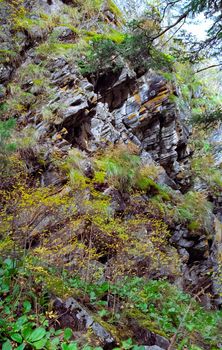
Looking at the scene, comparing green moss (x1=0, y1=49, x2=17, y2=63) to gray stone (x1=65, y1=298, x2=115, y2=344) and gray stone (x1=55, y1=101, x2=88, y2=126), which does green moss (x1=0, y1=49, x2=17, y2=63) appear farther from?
gray stone (x1=65, y1=298, x2=115, y2=344)

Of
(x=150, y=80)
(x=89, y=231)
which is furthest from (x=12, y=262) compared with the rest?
(x=150, y=80)

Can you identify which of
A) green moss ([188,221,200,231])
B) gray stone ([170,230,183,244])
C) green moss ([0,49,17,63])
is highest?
green moss ([0,49,17,63])

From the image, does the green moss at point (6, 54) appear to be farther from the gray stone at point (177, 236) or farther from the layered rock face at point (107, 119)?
the gray stone at point (177, 236)

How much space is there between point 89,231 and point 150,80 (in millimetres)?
6681

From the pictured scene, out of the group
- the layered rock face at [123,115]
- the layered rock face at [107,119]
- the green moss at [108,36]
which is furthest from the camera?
the green moss at [108,36]

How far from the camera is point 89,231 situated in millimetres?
5234

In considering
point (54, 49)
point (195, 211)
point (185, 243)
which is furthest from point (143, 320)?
point (54, 49)

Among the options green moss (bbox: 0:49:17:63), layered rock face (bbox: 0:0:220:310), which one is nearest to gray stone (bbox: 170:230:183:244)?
layered rock face (bbox: 0:0:220:310)

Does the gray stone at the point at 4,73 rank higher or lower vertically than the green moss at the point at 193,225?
higher

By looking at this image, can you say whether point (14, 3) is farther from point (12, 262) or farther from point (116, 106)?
point (12, 262)

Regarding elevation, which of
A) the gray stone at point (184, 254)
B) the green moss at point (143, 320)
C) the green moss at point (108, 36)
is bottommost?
the gray stone at point (184, 254)

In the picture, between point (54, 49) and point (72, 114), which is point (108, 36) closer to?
point (54, 49)

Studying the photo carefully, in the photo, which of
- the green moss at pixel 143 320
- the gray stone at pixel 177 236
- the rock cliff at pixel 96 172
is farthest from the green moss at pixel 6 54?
the green moss at pixel 143 320

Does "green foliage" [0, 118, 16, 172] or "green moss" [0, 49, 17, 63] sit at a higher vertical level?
"green moss" [0, 49, 17, 63]
